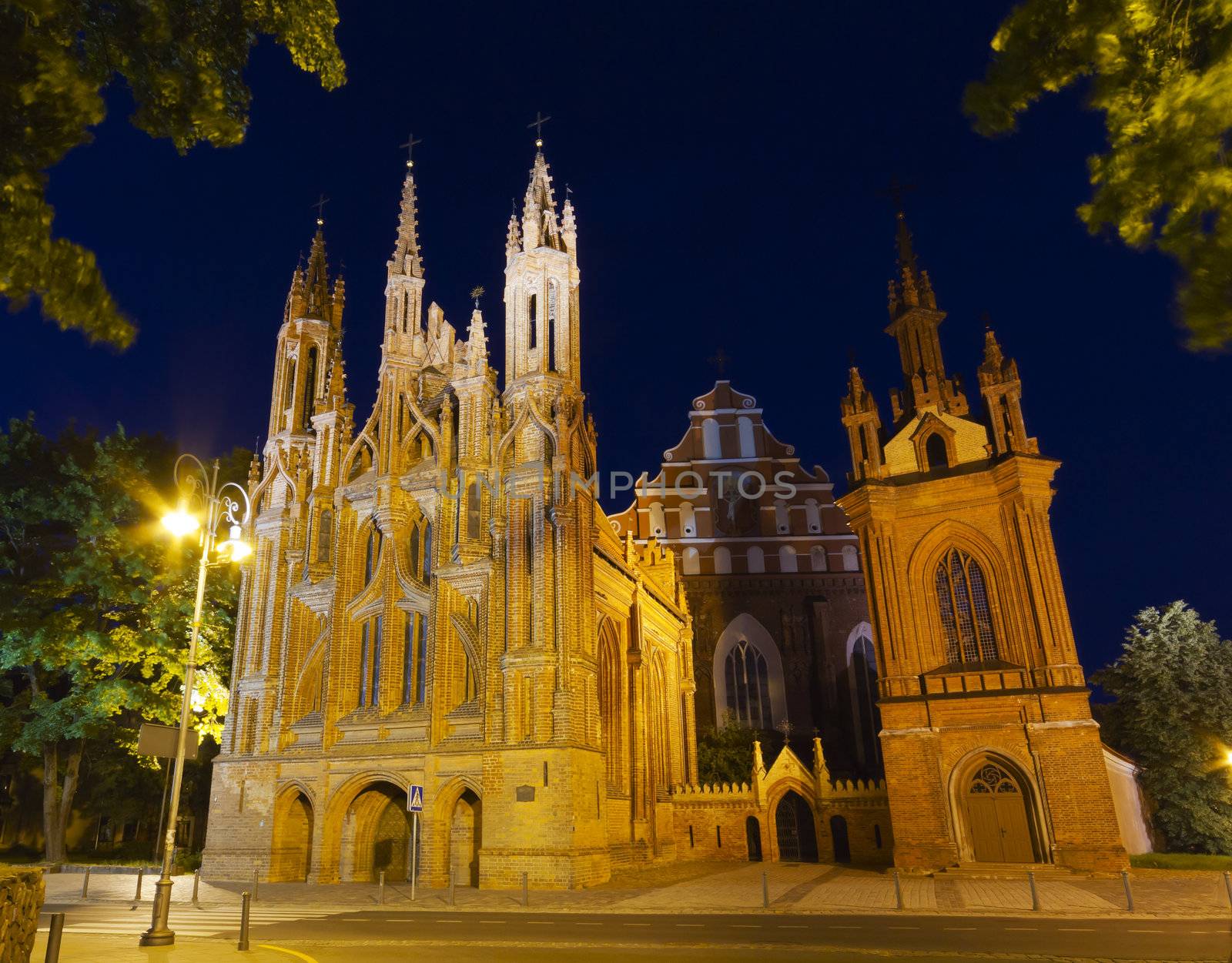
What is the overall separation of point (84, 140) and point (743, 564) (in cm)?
4259

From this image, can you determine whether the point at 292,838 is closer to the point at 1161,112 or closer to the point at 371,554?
the point at 371,554

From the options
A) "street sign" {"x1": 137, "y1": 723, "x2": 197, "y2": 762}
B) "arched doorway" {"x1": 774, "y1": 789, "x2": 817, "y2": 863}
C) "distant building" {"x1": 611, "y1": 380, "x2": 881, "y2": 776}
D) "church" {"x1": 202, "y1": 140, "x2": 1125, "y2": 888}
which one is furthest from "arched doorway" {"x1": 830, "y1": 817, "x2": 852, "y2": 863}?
"street sign" {"x1": 137, "y1": 723, "x2": 197, "y2": 762}

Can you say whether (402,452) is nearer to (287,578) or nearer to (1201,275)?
(287,578)

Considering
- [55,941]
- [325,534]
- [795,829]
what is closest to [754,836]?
[795,829]

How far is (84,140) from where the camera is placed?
845 cm

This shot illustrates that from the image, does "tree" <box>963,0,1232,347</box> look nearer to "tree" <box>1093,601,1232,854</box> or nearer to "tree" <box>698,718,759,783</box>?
"tree" <box>1093,601,1232,854</box>

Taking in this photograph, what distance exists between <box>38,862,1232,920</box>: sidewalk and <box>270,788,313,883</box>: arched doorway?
43.3 inches

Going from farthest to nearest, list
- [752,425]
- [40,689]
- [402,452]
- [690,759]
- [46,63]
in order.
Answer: [752,425]
[690,759]
[40,689]
[402,452]
[46,63]

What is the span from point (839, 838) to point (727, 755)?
28.7 ft

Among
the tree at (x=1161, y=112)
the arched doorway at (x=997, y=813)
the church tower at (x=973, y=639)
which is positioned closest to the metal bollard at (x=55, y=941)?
the tree at (x=1161, y=112)

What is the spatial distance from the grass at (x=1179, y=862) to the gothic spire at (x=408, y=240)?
32642mm

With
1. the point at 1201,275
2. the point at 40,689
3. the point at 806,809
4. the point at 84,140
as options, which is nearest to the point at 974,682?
the point at 806,809

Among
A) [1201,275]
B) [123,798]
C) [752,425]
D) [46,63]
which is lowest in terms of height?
[123,798]

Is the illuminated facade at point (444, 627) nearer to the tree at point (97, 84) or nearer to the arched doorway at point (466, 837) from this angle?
the arched doorway at point (466, 837)
